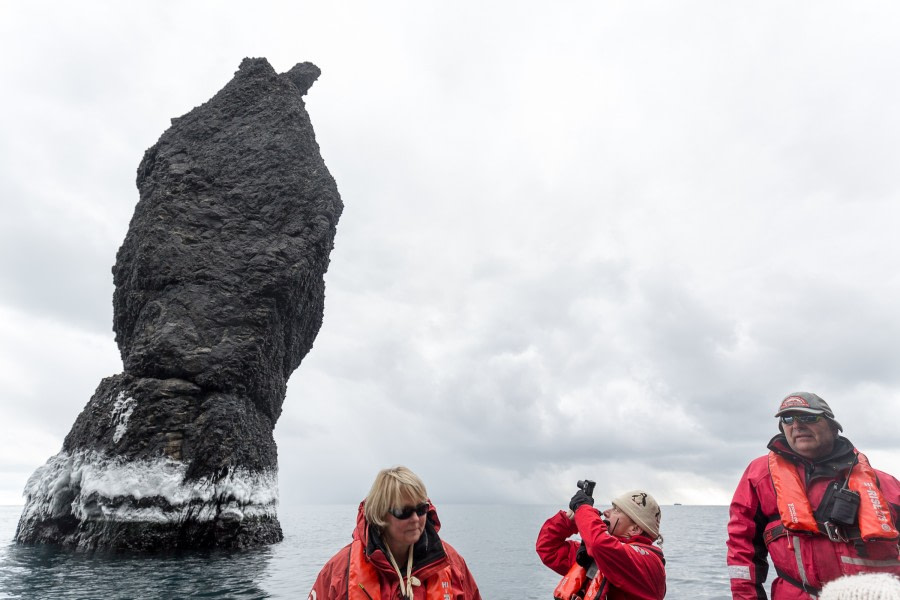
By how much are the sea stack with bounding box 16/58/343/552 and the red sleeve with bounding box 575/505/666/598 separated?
23.6 m

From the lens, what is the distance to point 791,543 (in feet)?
14.2

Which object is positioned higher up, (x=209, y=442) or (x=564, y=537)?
(x=209, y=442)

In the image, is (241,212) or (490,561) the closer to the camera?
(490,561)

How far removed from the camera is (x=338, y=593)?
334cm

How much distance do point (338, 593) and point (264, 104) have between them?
40.9m

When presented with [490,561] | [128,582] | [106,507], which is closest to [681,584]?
[490,561]

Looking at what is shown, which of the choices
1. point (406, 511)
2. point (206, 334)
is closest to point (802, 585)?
point (406, 511)

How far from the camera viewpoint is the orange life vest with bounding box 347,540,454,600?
3.31 m

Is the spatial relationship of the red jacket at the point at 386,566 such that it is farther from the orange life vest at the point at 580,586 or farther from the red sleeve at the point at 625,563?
the orange life vest at the point at 580,586

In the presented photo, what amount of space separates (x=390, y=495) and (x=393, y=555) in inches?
19.0

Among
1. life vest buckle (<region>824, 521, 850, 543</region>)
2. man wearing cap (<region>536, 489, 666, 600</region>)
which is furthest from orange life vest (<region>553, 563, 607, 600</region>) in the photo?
life vest buckle (<region>824, 521, 850, 543</region>)

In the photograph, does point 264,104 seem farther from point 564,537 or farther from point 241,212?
point 564,537

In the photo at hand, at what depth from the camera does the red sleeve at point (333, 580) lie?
3.35 m

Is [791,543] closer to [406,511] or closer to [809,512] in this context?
[809,512]
